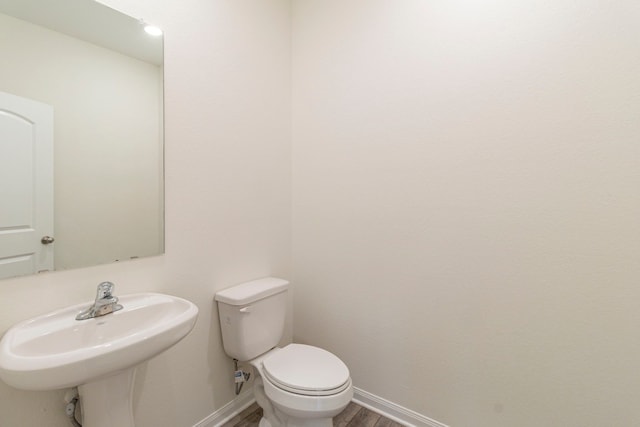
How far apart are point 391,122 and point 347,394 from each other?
1.32 metres

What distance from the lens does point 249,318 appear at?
4.85 ft

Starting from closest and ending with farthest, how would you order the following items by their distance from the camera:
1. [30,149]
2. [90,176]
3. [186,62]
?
[30,149]
[90,176]
[186,62]

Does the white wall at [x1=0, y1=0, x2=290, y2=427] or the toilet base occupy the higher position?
the white wall at [x1=0, y1=0, x2=290, y2=427]

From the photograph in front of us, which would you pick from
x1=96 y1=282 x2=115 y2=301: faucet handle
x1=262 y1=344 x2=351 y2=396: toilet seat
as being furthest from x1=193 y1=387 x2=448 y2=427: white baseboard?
x1=96 y1=282 x2=115 y2=301: faucet handle

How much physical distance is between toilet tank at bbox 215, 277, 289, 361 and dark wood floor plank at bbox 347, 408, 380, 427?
0.60 meters

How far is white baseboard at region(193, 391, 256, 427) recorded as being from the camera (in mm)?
1521

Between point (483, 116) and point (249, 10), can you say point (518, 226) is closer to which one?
point (483, 116)

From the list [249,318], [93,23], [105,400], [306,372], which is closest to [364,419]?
[306,372]

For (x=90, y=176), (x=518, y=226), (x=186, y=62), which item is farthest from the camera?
(x=186, y=62)

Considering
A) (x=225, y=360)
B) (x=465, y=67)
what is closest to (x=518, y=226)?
(x=465, y=67)

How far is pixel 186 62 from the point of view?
54.2 inches

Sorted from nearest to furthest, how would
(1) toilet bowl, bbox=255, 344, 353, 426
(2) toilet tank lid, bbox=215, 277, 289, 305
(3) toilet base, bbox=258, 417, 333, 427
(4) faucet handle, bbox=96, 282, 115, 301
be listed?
(4) faucet handle, bbox=96, 282, 115, 301 → (1) toilet bowl, bbox=255, 344, 353, 426 → (3) toilet base, bbox=258, 417, 333, 427 → (2) toilet tank lid, bbox=215, 277, 289, 305

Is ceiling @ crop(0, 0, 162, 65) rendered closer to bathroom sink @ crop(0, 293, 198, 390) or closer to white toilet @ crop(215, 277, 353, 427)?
bathroom sink @ crop(0, 293, 198, 390)

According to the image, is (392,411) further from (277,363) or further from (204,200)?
(204,200)
